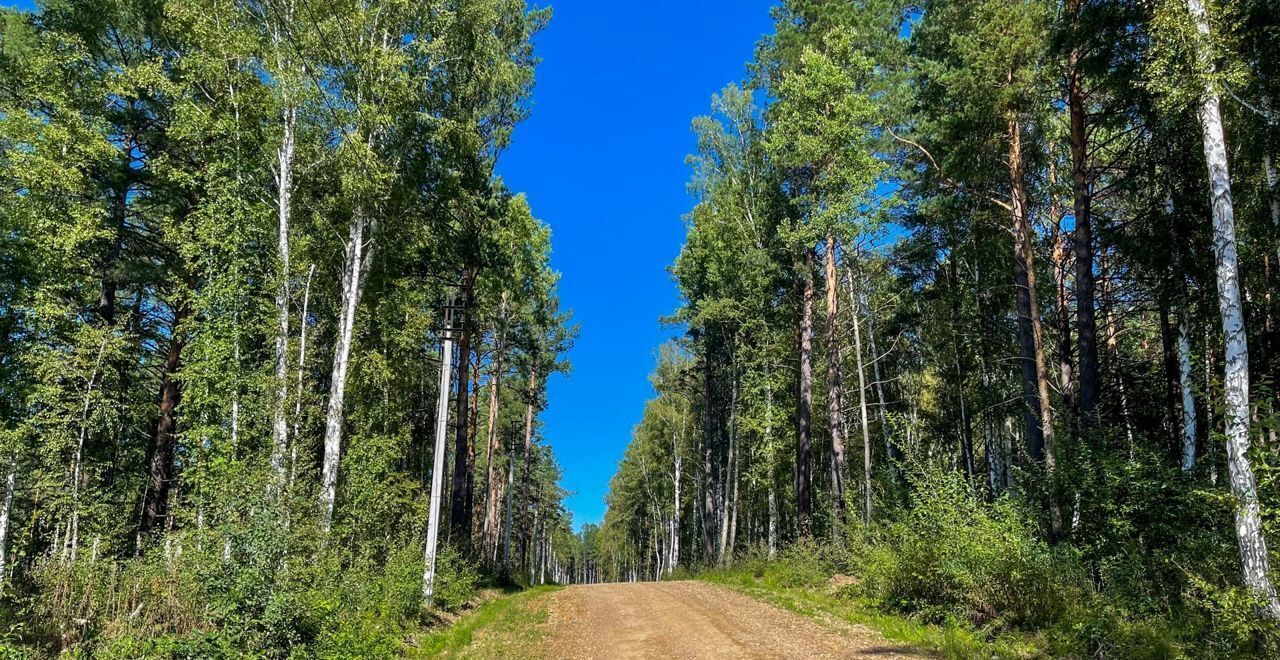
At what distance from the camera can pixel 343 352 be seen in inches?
571

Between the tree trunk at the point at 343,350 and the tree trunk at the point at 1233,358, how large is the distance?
13947 mm

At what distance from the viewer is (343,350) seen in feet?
47.7

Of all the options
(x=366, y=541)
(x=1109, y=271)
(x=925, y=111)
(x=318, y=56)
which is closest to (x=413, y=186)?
(x=318, y=56)

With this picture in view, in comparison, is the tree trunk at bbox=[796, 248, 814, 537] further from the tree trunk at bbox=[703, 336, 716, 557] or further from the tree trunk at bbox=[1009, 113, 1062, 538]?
the tree trunk at bbox=[703, 336, 716, 557]

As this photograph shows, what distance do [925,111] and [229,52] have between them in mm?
17732

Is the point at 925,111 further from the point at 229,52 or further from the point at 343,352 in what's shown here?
the point at 229,52

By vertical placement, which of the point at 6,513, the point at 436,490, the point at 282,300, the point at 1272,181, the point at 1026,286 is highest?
the point at 1272,181

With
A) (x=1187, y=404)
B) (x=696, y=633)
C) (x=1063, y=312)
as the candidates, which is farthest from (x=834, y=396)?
(x=696, y=633)

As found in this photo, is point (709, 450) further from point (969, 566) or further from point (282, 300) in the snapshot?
point (969, 566)

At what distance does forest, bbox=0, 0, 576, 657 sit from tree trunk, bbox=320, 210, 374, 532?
8 centimetres

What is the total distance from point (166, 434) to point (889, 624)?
18.5 meters

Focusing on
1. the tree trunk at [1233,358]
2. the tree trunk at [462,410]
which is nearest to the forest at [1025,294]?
the tree trunk at [1233,358]

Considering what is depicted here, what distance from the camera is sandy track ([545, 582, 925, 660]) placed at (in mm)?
8078

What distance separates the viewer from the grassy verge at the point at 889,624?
7270mm
